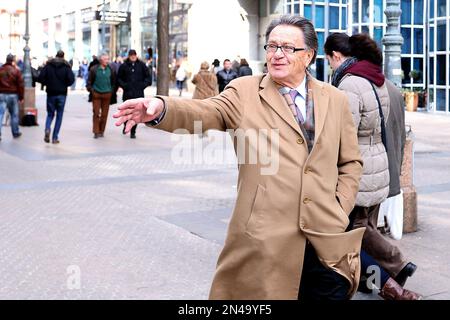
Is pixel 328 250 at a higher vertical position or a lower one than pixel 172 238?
higher

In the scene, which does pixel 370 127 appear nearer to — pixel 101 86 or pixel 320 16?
pixel 101 86

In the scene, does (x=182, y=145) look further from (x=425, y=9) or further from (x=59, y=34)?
(x=59, y=34)

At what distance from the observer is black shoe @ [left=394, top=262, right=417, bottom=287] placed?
15.9 ft

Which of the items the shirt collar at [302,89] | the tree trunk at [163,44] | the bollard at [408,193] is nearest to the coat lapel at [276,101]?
the shirt collar at [302,89]

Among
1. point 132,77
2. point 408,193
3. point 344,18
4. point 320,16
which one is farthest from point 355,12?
point 408,193

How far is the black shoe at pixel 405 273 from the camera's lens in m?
4.84

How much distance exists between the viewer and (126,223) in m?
7.13

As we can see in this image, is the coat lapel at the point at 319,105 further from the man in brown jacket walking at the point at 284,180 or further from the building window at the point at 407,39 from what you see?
the building window at the point at 407,39

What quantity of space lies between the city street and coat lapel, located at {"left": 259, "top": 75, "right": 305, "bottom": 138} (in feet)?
7.18

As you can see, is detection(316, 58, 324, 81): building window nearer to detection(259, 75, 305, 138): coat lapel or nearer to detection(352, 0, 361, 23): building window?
detection(352, 0, 361, 23): building window

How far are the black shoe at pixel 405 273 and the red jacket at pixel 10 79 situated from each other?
11711 mm

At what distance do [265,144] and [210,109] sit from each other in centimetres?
28

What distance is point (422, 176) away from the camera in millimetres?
10367
